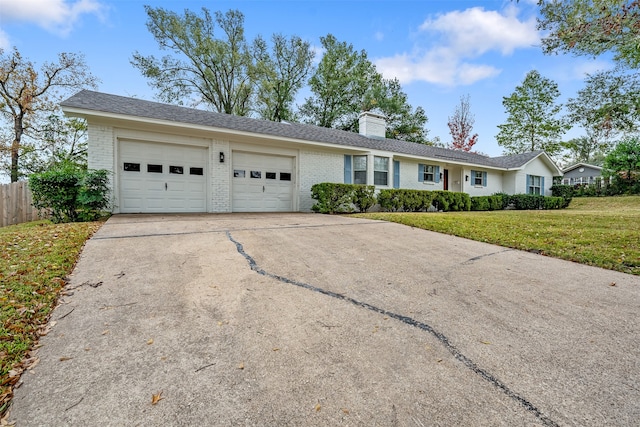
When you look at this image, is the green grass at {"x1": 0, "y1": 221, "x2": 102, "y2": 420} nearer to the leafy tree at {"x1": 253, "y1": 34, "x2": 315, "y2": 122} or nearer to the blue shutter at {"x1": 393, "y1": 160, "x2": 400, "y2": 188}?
the blue shutter at {"x1": 393, "y1": 160, "x2": 400, "y2": 188}

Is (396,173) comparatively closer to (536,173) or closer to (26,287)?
(536,173)

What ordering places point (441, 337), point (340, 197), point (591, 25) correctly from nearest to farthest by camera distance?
point (441, 337)
point (591, 25)
point (340, 197)

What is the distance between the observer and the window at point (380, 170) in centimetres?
1351

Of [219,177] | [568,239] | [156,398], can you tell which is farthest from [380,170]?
[156,398]

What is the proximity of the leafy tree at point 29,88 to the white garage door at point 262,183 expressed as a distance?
12.9 metres

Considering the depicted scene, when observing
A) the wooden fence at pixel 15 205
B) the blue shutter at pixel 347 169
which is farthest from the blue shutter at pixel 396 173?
the wooden fence at pixel 15 205

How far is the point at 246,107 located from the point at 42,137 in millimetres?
13623

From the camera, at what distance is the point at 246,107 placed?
25000 millimetres

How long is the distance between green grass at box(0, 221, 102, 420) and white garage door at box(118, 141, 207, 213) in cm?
394

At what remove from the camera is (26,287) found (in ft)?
9.45

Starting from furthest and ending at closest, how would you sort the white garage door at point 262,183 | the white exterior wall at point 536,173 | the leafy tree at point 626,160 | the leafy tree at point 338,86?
the leafy tree at point 338,86, the leafy tree at point 626,160, the white exterior wall at point 536,173, the white garage door at point 262,183

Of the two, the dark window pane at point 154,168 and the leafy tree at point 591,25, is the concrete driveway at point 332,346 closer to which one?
the leafy tree at point 591,25

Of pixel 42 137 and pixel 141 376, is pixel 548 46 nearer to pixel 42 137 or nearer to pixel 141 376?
pixel 141 376

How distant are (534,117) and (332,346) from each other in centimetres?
3593
